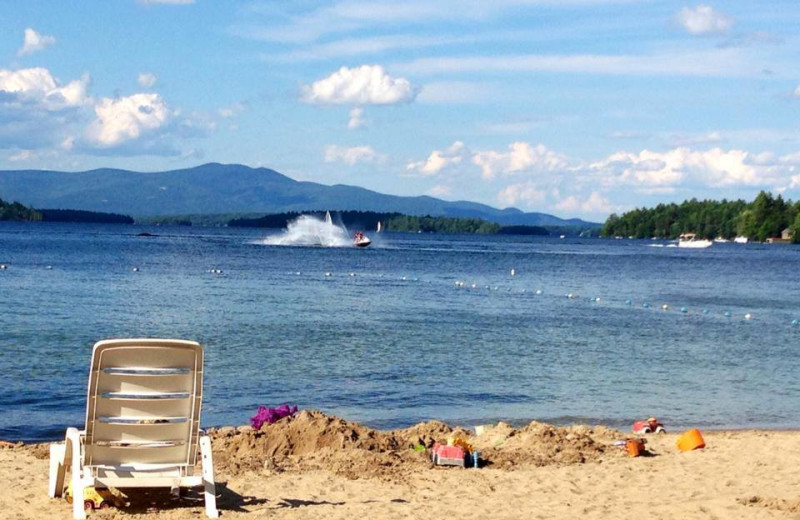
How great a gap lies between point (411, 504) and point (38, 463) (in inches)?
178

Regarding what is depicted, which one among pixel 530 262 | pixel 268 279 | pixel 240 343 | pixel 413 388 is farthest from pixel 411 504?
pixel 530 262

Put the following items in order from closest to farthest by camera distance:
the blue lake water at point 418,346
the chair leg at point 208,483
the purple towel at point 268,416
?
1. the chair leg at point 208,483
2. the purple towel at point 268,416
3. the blue lake water at point 418,346

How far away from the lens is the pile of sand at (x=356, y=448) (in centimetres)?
1162

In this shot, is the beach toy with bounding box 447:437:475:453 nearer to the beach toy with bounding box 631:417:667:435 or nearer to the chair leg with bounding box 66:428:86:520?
the beach toy with bounding box 631:417:667:435

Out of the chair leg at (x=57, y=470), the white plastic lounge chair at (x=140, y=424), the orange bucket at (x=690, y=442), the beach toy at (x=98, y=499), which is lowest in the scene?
the orange bucket at (x=690, y=442)

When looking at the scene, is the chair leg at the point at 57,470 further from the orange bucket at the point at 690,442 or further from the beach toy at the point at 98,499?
the orange bucket at the point at 690,442

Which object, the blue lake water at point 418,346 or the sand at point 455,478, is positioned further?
the blue lake water at point 418,346

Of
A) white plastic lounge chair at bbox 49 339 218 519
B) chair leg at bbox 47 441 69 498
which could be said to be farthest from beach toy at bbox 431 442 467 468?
chair leg at bbox 47 441 69 498

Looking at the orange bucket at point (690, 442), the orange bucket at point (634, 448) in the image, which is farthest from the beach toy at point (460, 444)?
the orange bucket at point (690, 442)

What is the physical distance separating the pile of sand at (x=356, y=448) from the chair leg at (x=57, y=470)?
6.59ft

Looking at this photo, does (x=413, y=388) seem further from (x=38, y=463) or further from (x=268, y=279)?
(x=268, y=279)

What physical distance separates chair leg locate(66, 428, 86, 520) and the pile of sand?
2.49 meters

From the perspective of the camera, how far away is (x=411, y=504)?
33.0ft

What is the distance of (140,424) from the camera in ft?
29.4
